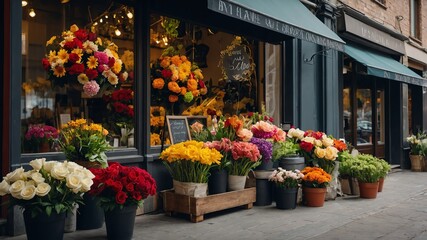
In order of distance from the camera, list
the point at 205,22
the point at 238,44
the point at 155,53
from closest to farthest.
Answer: the point at 155,53 → the point at 205,22 → the point at 238,44

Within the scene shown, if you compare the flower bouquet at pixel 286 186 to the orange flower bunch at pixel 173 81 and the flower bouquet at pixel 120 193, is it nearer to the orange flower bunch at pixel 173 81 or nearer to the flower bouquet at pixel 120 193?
the orange flower bunch at pixel 173 81

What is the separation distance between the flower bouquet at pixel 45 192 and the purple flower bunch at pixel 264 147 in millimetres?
3095

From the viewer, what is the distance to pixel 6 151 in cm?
507

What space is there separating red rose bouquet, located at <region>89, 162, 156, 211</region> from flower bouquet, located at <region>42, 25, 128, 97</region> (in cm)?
165

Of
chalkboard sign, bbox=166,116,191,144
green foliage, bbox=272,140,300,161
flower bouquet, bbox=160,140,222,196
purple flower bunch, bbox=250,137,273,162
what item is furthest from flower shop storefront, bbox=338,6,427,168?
flower bouquet, bbox=160,140,222,196

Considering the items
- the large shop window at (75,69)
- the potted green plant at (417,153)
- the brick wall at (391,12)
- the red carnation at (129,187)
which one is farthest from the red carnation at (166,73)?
the potted green plant at (417,153)

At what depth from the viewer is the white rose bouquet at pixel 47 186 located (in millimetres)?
4051

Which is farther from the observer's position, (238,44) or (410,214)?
(238,44)

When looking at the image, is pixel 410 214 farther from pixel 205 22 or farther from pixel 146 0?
pixel 146 0

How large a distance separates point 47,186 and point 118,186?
72 cm

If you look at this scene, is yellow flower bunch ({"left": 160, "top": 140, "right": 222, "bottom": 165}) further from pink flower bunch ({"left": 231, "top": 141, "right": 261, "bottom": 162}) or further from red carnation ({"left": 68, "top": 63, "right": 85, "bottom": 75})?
red carnation ({"left": 68, "top": 63, "right": 85, "bottom": 75})

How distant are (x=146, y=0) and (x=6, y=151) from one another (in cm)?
300

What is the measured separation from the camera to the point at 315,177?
6980mm

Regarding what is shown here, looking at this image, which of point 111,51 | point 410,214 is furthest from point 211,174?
point 410,214
